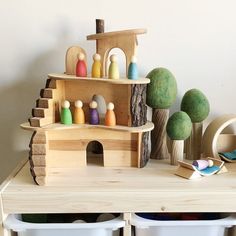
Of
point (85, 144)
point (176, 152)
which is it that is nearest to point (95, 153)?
point (85, 144)

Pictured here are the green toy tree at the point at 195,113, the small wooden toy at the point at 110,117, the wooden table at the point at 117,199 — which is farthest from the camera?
the green toy tree at the point at 195,113

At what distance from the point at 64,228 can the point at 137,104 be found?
1.16ft

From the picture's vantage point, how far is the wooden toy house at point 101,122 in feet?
2.98

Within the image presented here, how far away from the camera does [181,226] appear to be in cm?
86

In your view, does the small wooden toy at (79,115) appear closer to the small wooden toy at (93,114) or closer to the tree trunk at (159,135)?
the small wooden toy at (93,114)

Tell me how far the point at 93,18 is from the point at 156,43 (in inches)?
8.1

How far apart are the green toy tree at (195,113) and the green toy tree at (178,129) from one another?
0.21 feet

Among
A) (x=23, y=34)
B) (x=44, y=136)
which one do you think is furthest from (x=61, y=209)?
(x=23, y=34)

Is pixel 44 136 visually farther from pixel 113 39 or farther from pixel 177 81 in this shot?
pixel 177 81

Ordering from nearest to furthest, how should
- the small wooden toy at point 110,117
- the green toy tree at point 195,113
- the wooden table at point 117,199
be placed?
the wooden table at point 117,199
the small wooden toy at point 110,117
the green toy tree at point 195,113

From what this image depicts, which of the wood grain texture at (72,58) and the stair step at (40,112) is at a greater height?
the wood grain texture at (72,58)

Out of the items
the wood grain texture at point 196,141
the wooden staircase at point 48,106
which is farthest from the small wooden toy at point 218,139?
the wooden staircase at point 48,106

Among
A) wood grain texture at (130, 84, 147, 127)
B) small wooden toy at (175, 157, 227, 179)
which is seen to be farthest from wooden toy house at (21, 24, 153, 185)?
small wooden toy at (175, 157, 227, 179)

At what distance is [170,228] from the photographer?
87 centimetres
